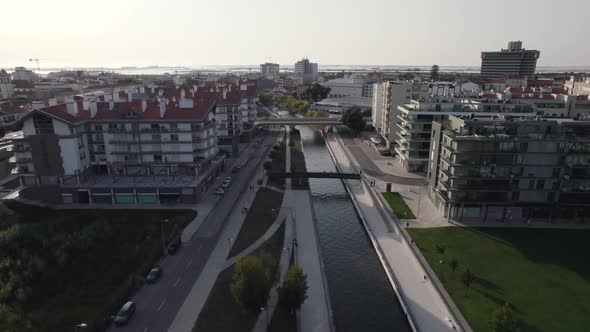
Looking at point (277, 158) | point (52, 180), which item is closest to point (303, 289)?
point (52, 180)

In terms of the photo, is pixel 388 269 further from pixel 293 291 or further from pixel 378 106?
pixel 378 106

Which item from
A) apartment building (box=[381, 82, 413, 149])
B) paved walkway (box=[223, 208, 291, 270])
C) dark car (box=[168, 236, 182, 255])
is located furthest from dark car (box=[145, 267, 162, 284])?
apartment building (box=[381, 82, 413, 149])

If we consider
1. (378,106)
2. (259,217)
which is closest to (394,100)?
(378,106)

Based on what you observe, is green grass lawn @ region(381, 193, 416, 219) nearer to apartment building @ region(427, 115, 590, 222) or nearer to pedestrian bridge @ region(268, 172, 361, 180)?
apartment building @ region(427, 115, 590, 222)

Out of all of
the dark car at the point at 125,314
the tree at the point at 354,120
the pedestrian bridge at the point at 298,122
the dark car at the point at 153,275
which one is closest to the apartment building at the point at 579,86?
the tree at the point at 354,120

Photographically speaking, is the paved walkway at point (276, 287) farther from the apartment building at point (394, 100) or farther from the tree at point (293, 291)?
the apartment building at point (394, 100)

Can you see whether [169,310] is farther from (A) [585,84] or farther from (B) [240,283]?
(A) [585,84]
